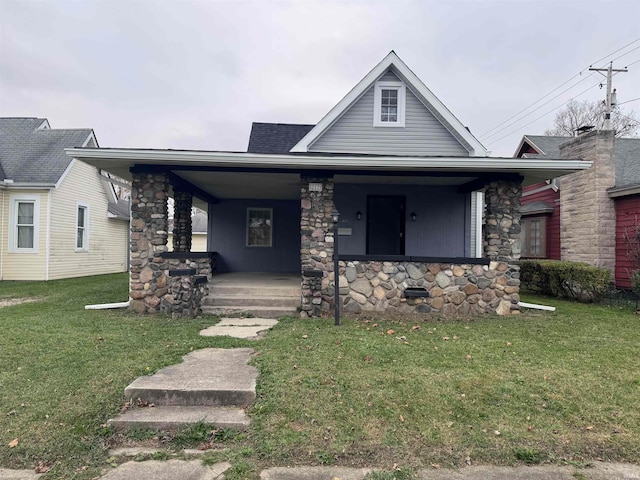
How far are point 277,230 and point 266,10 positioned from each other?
712 centimetres

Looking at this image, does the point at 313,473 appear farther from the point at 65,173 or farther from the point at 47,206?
Result: the point at 65,173

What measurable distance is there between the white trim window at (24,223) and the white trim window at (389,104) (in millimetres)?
11513

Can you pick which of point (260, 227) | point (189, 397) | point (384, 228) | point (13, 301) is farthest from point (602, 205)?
point (13, 301)

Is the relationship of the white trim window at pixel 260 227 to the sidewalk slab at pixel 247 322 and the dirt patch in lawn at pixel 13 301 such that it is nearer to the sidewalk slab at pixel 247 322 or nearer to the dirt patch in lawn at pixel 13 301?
the sidewalk slab at pixel 247 322

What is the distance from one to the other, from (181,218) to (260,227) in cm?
240

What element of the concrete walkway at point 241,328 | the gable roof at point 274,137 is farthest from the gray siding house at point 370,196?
the gable roof at point 274,137

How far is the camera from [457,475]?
229 centimetres

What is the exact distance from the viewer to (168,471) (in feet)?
7.63

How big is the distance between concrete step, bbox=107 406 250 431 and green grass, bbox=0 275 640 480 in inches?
3.1

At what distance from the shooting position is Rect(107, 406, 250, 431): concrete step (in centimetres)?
282

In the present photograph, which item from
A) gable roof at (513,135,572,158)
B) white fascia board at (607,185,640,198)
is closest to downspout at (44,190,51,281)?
gable roof at (513,135,572,158)

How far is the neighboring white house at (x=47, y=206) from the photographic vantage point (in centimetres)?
1221

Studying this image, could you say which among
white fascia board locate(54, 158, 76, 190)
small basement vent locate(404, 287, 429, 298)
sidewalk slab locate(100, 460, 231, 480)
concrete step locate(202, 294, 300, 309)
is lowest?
sidewalk slab locate(100, 460, 231, 480)

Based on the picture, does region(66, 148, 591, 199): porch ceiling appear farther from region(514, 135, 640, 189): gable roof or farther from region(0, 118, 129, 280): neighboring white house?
region(0, 118, 129, 280): neighboring white house
